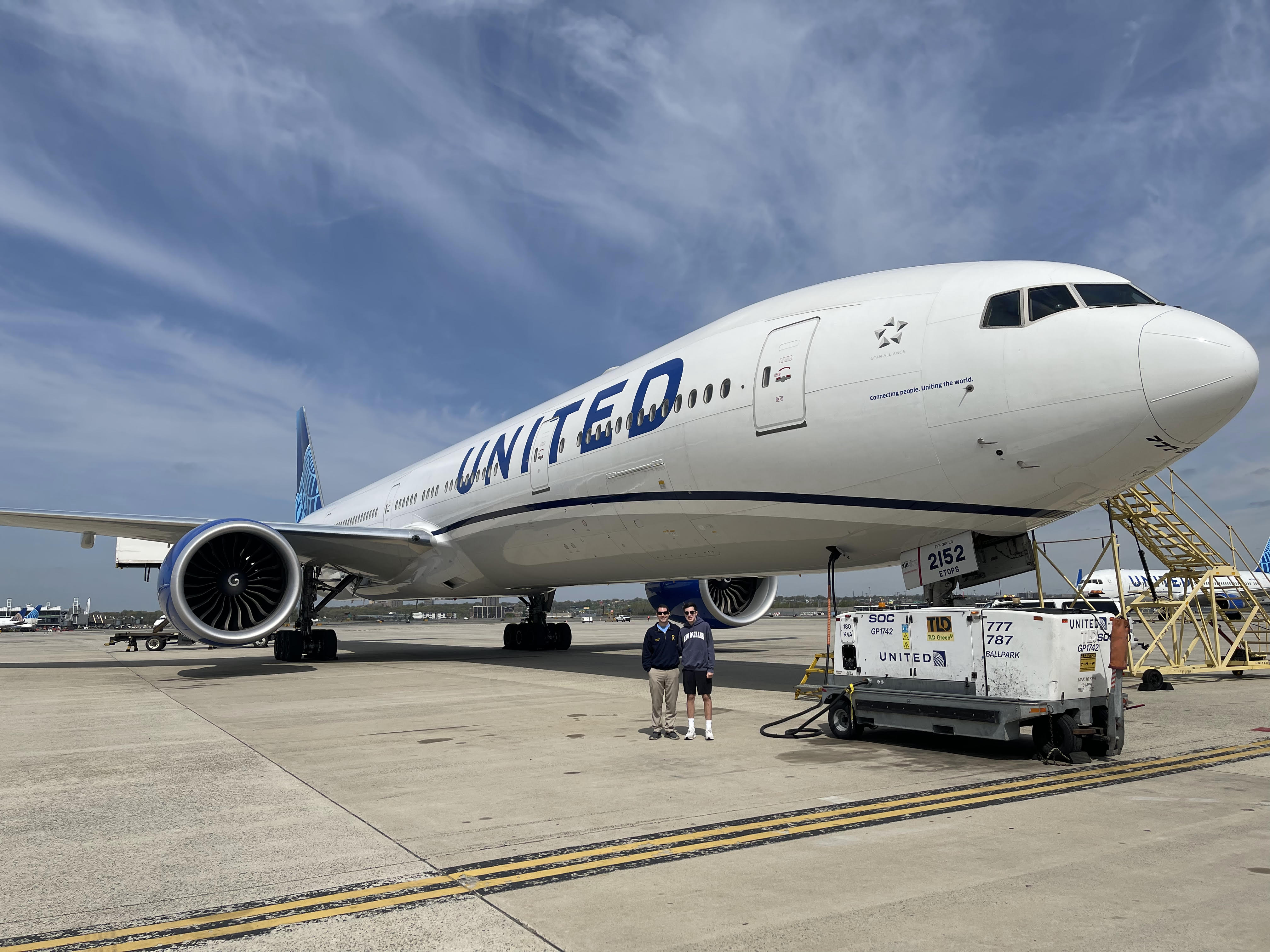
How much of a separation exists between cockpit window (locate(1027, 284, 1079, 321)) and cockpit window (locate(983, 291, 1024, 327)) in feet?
0.31

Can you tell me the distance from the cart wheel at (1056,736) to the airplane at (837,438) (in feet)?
6.85

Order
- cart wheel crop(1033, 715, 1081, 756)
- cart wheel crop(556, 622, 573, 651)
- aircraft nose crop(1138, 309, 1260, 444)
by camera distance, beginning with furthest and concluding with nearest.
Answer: cart wheel crop(556, 622, 573, 651)
aircraft nose crop(1138, 309, 1260, 444)
cart wheel crop(1033, 715, 1081, 756)

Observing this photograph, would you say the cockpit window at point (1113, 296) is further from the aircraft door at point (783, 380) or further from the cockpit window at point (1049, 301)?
the aircraft door at point (783, 380)

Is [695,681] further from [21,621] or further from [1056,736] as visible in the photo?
[21,621]

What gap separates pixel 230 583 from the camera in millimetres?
15203

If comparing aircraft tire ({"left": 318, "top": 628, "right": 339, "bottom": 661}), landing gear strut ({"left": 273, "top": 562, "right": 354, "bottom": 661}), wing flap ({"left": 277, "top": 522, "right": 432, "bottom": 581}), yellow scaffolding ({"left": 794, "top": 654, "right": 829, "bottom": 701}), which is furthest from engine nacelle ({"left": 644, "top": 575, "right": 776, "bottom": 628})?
landing gear strut ({"left": 273, "top": 562, "right": 354, "bottom": 661})

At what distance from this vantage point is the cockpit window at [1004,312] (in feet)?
26.2

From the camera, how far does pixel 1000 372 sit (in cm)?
783

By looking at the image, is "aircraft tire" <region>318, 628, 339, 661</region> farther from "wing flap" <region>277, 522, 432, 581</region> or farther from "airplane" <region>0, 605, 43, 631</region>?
"airplane" <region>0, 605, 43, 631</region>

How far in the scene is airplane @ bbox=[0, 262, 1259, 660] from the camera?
24.3 feet

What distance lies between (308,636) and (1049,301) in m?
17.5

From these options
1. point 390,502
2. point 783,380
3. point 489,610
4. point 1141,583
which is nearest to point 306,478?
point 390,502

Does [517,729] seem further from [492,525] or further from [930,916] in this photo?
[492,525]

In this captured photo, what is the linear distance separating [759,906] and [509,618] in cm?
8433
